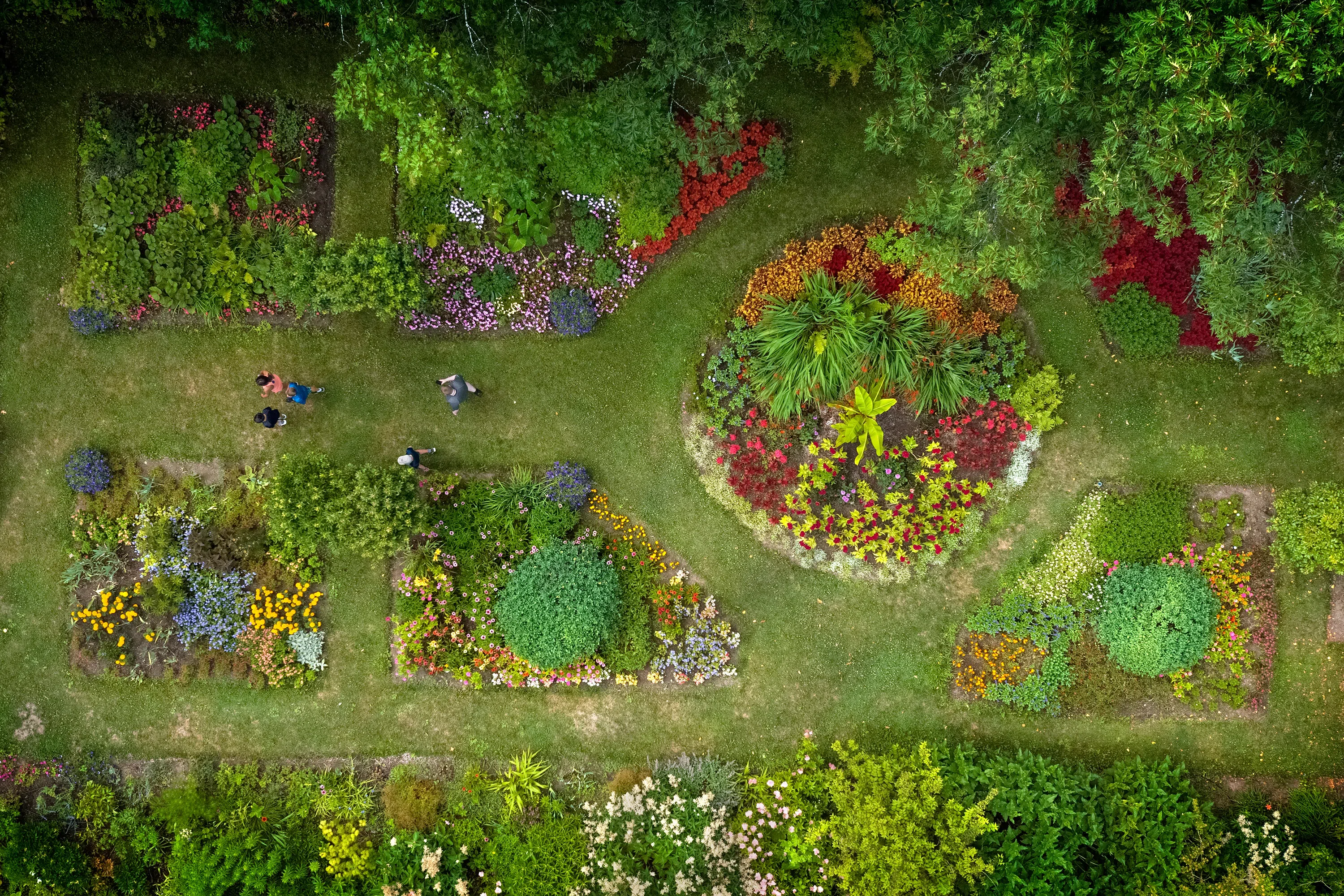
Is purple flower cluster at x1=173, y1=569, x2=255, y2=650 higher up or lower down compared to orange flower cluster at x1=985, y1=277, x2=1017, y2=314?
lower down

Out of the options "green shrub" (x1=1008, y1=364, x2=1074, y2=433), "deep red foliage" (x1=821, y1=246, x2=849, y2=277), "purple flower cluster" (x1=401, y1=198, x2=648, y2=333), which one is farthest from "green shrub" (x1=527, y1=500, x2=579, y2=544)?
"green shrub" (x1=1008, y1=364, x2=1074, y2=433)

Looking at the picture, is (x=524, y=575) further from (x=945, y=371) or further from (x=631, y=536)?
(x=945, y=371)

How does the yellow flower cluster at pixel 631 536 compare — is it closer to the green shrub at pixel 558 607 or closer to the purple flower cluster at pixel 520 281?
the green shrub at pixel 558 607

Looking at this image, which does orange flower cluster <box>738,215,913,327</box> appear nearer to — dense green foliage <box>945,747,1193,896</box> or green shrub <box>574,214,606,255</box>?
green shrub <box>574,214,606,255</box>

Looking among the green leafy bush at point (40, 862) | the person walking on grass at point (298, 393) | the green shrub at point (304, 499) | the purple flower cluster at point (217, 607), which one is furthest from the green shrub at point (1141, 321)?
the green leafy bush at point (40, 862)

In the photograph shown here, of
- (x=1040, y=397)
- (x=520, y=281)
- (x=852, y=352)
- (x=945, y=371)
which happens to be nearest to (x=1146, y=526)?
(x=1040, y=397)

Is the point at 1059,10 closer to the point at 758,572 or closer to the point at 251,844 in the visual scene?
the point at 758,572

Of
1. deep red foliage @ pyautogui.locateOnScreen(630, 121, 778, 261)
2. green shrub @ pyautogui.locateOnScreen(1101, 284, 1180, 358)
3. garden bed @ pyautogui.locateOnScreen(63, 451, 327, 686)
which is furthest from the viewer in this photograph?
garden bed @ pyautogui.locateOnScreen(63, 451, 327, 686)
